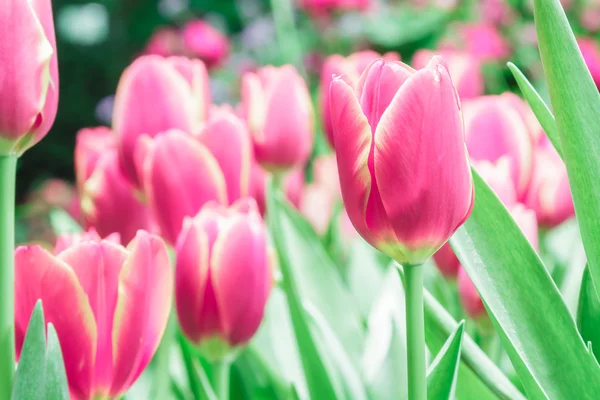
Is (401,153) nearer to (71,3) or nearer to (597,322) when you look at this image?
(597,322)

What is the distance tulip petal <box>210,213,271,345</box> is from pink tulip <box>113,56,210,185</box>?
195 millimetres

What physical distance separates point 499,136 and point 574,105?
0.34 meters

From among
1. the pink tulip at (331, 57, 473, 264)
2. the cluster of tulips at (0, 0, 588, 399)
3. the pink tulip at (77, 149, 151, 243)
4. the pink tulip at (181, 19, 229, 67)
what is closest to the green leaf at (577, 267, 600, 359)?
the cluster of tulips at (0, 0, 588, 399)

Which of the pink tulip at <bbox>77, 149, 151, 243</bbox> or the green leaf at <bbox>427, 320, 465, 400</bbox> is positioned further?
the pink tulip at <bbox>77, 149, 151, 243</bbox>

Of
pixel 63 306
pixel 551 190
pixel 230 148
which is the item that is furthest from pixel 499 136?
pixel 63 306

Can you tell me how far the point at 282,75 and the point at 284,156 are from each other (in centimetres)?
10

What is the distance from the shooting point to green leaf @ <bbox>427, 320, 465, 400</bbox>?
0.42 metres

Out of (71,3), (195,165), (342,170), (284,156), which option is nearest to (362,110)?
(342,170)

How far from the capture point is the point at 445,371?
0.43 metres

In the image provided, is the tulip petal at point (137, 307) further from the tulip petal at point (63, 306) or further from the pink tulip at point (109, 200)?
the pink tulip at point (109, 200)

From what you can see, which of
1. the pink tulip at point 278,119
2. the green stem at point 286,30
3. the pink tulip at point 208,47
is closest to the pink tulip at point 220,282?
the pink tulip at point 278,119

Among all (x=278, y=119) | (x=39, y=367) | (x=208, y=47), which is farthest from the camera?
(x=208, y=47)

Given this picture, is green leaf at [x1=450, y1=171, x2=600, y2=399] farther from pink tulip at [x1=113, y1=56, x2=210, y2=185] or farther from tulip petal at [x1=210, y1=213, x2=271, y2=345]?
pink tulip at [x1=113, y1=56, x2=210, y2=185]

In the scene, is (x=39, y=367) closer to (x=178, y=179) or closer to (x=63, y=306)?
(x=63, y=306)
